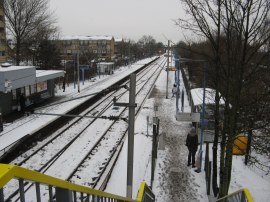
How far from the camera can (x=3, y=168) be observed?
1612mm

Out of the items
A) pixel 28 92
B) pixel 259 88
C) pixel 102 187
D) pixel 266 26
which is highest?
pixel 266 26

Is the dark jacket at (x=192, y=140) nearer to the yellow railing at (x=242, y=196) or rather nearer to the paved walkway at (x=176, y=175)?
the paved walkway at (x=176, y=175)

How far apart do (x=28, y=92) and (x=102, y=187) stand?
14.8 metres

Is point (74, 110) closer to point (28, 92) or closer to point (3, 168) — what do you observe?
point (28, 92)

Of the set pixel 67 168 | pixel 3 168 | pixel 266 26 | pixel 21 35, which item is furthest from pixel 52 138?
pixel 21 35

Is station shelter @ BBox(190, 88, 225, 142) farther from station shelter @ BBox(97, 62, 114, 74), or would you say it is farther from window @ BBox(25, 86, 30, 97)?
station shelter @ BBox(97, 62, 114, 74)

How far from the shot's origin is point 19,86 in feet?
69.8

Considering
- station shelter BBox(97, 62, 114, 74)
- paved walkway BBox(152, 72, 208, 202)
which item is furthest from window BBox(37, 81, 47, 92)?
station shelter BBox(97, 62, 114, 74)

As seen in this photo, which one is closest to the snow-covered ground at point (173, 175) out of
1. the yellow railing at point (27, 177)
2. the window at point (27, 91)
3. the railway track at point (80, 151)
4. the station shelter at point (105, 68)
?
the railway track at point (80, 151)

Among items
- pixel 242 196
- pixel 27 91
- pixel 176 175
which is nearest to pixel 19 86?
pixel 27 91

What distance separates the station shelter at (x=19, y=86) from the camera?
19.8 meters

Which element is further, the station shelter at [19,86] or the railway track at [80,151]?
the station shelter at [19,86]

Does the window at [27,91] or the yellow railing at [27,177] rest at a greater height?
the yellow railing at [27,177]

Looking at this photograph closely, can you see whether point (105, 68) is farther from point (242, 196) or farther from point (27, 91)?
point (242, 196)
